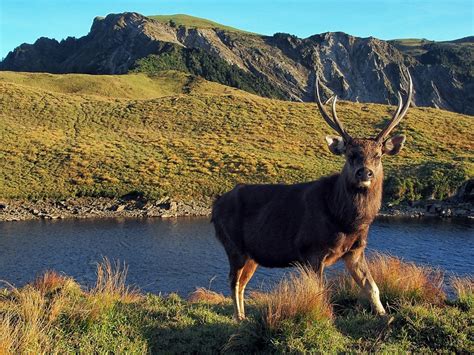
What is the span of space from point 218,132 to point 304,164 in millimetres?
15675

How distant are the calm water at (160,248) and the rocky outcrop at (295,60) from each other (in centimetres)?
12329

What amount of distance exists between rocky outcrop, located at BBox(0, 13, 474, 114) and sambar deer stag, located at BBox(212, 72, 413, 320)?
480 ft

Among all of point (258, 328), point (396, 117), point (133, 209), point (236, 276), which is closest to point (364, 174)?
point (396, 117)

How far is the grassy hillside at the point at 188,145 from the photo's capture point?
4162 centimetres

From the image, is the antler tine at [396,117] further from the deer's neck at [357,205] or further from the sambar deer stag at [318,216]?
the deer's neck at [357,205]

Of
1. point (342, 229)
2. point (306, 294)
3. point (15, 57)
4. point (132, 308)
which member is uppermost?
point (15, 57)

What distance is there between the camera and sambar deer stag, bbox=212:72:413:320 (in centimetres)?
712

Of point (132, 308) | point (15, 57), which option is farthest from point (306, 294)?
point (15, 57)

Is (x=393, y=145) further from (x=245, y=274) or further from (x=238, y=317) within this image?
(x=238, y=317)

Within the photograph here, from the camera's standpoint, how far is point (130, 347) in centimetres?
634

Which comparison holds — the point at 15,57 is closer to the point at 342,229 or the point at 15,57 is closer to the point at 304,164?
the point at 304,164

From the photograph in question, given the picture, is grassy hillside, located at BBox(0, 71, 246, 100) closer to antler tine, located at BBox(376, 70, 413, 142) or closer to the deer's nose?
antler tine, located at BBox(376, 70, 413, 142)

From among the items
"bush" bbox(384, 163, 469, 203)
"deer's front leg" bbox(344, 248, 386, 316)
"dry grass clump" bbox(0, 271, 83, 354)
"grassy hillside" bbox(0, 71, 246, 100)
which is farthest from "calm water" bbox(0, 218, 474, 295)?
"grassy hillside" bbox(0, 71, 246, 100)

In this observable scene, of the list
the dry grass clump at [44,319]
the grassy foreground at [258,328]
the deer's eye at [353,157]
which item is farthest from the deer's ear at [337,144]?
the dry grass clump at [44,319]
